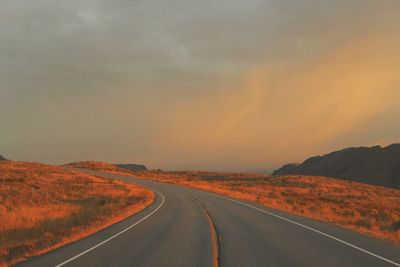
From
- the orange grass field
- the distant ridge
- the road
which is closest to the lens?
the road

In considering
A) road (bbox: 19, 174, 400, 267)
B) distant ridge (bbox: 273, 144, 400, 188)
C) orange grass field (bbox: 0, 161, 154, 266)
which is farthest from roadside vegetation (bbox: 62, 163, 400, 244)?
distant ridge (bbox: 273, 144, 400, 188)

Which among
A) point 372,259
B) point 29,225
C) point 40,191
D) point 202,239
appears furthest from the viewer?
point 40,191

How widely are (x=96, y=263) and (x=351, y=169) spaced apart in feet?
517

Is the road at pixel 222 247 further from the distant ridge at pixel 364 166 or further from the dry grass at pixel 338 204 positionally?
the distant ridge at pixel 364 166

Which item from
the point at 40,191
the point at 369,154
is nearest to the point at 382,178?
the point at 369,154

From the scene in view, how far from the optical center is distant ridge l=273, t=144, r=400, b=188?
446 feet

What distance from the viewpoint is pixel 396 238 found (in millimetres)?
15727

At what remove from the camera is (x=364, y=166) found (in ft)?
498

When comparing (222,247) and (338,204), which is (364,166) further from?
(222,247)

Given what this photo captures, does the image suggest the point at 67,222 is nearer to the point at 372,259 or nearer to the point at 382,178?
the point at 372,259

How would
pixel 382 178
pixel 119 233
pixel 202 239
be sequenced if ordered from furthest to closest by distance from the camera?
pixel 382 178 → pixel 119 233 → pixel 202 239

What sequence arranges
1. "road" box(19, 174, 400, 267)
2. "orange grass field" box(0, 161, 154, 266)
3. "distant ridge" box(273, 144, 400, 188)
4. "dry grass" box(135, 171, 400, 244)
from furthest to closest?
"distant ridge" box(273, 144, 400, 188) → "dry grass" box(135, 171, 400, 244) → "orange grass field" box(0, 161, 154, 266) → "road" box(19, 174, 400, 267)

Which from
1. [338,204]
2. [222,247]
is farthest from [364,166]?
[222,247]

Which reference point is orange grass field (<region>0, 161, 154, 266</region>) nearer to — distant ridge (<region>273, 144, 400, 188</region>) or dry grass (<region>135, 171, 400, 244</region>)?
dry grass (<region>135, 171, 400, 244</region>)
